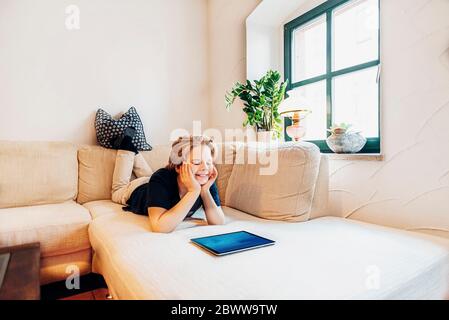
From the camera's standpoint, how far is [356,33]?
78.1 inches

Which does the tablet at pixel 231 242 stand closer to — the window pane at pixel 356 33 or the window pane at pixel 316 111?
the window pane at pixel 316 111

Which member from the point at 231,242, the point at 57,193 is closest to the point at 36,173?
the point at 57,193

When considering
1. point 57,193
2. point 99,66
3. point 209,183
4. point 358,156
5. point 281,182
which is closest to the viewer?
point 209,183

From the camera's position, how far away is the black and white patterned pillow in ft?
8.07

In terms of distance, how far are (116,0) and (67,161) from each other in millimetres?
1595

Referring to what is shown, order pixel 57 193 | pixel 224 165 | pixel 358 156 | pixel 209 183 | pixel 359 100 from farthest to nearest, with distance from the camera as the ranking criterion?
1. pixel 57 193
2. pixel 224 165
3. pixel 359 100
4. pixel 358 156
5. pixel 209 183

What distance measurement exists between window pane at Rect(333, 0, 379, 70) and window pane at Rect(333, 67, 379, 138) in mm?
100

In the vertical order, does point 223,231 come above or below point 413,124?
below

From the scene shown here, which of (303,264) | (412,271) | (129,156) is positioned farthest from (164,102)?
(412,271)

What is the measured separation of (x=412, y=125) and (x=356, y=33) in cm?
88

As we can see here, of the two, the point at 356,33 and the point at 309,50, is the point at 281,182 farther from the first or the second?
the point at 309,50

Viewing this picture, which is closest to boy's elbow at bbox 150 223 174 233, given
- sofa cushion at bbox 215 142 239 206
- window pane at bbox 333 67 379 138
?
sofa cushion at bbox 215 142 239 206

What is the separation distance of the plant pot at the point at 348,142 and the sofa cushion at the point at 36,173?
201 centimetres
